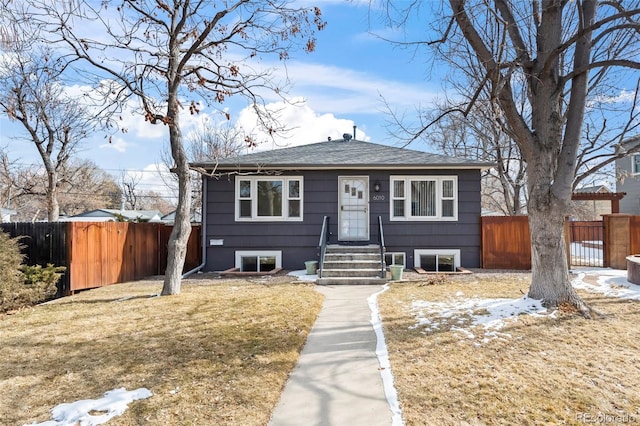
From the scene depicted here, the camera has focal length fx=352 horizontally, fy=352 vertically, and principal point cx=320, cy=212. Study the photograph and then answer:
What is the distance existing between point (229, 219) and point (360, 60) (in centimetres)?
607

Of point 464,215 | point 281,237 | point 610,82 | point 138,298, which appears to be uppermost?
point 610,82

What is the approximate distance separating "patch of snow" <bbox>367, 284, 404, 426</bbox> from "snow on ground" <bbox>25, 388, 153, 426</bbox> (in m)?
2.09

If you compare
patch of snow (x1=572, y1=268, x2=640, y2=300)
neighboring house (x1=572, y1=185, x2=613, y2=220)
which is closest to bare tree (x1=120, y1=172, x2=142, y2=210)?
neighboring house (x1=572, y1=185, x2=613, y2=220)

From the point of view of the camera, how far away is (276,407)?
288 centimetres

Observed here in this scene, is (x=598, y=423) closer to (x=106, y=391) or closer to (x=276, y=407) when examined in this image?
(x=276, y=407)

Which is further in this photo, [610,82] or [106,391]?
[610,82]

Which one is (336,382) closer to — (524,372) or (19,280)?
→ (524,372)

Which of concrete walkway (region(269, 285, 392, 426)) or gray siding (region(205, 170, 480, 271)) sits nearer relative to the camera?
concrete walkway (region(269, 285, 392, 426))

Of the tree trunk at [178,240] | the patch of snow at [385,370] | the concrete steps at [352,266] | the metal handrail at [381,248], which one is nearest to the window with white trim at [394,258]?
the metal handrail at [381,248]

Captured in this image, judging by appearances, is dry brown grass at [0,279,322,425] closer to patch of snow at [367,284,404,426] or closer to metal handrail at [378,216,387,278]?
patch of snow at [367,284,404,426]

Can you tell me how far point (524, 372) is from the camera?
3486 mm

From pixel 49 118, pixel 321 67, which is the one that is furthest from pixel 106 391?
pixel 49 118

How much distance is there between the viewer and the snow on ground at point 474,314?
15.9 feet

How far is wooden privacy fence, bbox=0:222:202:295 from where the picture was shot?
8.27 m
